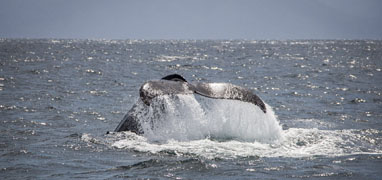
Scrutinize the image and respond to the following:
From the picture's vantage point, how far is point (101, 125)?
1306cm

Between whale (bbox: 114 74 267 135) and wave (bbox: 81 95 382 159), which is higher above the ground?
whale (bbox: 114 74 267 135)

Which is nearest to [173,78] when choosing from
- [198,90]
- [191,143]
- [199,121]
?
[198,90]

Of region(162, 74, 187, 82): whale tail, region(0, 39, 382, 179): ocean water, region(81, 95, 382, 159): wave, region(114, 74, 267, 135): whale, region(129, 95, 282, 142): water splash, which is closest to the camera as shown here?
region(0, 39, 382, 179): ocean water

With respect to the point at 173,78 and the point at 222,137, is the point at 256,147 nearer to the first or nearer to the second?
the point at 222,137

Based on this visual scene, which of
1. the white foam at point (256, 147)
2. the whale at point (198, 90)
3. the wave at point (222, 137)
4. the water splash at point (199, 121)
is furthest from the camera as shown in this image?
the water splash at point (199, 121)

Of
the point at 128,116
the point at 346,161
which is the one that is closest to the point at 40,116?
the point at 128,116

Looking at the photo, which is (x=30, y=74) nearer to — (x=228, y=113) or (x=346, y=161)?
(x=228, y=113)

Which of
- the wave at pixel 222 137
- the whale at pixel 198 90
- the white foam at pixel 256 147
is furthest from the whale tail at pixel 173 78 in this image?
the white foam at pixel 256 147

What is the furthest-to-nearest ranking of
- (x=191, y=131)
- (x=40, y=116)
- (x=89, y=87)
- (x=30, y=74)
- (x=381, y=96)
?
(x=30, y=74) < (x=89, y=87) < (x=381, y=96) < (x=40, y=116) < (x=191, y=131)

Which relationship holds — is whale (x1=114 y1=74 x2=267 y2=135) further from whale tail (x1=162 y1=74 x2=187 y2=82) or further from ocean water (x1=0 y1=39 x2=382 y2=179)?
ocean water (x1=0 y1=39 x2=382 y2=179)

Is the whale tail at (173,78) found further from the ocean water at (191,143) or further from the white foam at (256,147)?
the white foam at (256,147)

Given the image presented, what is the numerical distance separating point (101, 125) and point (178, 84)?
15.6 feet

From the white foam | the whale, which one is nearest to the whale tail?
the whale

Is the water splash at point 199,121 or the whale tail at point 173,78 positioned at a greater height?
the whale tail at point 173,78
